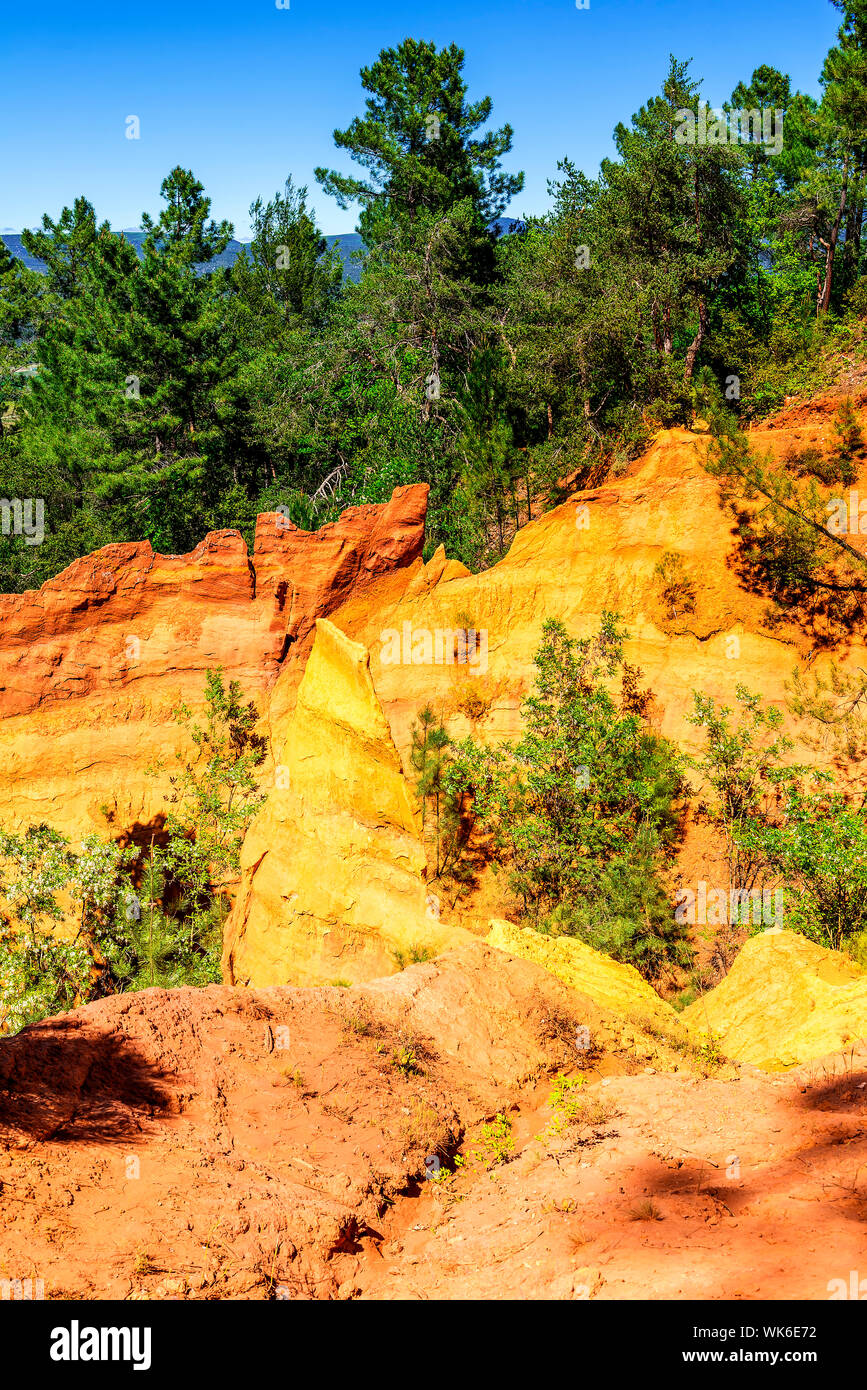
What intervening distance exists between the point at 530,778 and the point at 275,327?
26.1m

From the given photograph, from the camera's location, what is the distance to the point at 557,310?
2052cm

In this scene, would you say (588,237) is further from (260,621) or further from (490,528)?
(260,621)

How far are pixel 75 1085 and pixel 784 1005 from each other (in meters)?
5.95

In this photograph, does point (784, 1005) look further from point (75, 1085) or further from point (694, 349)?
point (694, 349)

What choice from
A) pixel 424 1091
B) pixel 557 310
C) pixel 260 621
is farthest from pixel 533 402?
pixel 424 1091

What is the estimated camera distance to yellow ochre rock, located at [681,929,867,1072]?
7973mm

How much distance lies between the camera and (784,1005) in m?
8.65

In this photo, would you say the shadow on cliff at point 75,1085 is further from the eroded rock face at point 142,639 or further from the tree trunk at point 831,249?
the tree trunk at point 831,249

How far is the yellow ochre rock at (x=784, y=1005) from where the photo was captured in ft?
26.2

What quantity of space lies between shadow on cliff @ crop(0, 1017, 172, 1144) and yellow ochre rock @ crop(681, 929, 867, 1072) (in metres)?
4.93

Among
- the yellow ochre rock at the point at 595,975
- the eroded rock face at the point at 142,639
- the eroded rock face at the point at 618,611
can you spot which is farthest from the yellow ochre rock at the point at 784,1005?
the eroded rock face at the point at 142,639

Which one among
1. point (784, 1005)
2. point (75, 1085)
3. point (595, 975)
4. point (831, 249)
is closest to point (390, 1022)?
point (595, 975)

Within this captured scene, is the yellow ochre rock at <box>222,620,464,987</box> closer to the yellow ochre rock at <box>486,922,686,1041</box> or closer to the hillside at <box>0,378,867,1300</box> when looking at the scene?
the hillside at <box>0,378,867,1300</box>

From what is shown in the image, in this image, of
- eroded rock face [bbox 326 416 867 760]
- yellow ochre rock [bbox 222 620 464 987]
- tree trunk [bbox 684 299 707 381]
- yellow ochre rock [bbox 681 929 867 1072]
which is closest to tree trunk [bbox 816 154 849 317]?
tree trunk [bbox 684 299 707 381]
